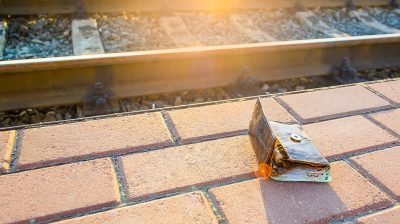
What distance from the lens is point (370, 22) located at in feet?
15.7

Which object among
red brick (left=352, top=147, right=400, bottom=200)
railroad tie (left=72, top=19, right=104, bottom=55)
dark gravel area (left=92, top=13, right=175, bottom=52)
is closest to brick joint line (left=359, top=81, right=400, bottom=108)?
red brick (left=352, top=147, right=400, bottom=200)

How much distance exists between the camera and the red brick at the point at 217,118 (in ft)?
5.30

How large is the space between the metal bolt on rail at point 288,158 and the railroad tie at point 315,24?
308cm

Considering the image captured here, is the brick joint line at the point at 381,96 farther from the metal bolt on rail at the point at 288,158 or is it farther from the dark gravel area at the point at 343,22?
the dark gravel area at the point at 343,22

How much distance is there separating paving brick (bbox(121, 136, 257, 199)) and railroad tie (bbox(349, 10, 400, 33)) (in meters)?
3.78

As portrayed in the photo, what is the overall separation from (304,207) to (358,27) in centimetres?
397

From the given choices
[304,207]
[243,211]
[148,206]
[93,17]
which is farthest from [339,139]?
[93,17]

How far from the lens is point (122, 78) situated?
2.53 metres

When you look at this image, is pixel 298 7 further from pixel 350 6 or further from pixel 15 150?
pixel 15 150

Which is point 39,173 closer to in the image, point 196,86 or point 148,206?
point 148,206

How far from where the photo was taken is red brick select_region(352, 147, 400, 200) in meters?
1.38

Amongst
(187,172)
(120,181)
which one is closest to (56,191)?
(120,181)

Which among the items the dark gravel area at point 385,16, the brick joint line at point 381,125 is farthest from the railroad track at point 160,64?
the dark gravel area at point 385,16

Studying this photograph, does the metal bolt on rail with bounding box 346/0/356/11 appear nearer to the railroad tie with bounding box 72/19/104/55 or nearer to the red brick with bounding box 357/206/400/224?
the railroad tie with bounding box 72/19/104/55
